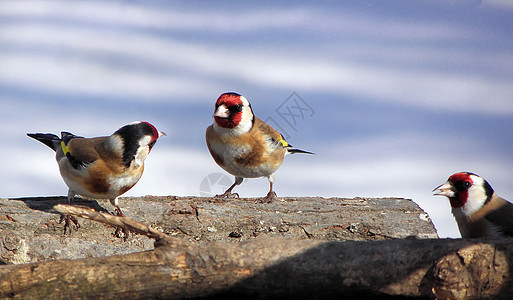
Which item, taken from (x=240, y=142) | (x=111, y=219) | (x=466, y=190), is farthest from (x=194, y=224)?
(x=466, y=190)

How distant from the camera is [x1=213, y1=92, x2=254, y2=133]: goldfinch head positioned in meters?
6.09

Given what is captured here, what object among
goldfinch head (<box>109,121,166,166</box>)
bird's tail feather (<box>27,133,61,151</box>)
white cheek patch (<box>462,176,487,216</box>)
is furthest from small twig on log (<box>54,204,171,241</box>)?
white cheek patch (<box>462,176,487,216</box>)

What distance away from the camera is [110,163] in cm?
531

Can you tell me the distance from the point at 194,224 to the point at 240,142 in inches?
45.0

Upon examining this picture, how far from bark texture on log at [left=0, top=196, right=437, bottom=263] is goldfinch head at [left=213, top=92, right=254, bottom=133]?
83 centimetres

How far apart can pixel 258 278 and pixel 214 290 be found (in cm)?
33

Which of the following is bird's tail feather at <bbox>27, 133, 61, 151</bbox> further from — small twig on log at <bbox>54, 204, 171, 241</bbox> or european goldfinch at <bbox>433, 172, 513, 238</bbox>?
european goldfinch at <bbox>433, 172, 513, 238</bbox>

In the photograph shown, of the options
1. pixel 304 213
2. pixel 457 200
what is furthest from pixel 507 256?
pixel 304 213

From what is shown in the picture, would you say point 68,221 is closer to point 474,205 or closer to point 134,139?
point 134,139

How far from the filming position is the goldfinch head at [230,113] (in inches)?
240

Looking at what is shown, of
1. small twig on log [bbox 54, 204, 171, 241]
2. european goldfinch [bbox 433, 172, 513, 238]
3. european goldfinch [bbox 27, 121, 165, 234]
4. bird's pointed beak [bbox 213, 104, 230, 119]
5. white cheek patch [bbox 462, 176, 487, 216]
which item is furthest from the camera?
bird's pointed beak [bbox 213, 104, 230, 119]

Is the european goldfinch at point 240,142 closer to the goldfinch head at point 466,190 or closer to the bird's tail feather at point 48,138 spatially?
the bird's tail feather at point 48,138

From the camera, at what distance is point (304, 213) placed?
18.9ft

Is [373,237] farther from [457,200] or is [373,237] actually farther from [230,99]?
[230,99]
